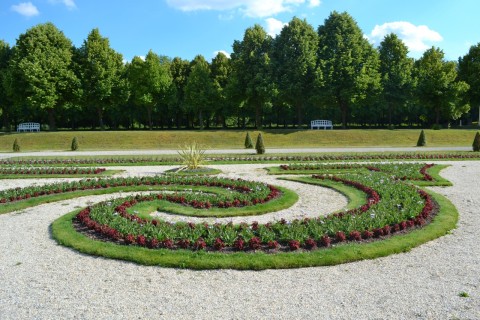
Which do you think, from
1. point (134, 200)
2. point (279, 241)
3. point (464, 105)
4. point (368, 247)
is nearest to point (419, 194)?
point (368, 247)

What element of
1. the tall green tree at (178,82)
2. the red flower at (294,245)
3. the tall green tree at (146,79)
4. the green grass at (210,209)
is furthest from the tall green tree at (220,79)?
the red flower at (294,245)

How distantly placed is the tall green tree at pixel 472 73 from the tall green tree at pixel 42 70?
185ft

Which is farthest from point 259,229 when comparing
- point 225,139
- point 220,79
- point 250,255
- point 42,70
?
point 220,79

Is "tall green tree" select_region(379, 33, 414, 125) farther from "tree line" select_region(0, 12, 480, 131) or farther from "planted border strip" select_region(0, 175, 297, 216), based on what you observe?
"planted border strip" select_region(0, 175, 297, 216)

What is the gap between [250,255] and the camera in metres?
8.02

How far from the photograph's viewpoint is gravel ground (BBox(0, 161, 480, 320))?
5836mm

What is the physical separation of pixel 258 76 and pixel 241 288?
153 feet

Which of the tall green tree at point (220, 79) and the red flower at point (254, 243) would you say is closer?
the red flower at point (254, 243)

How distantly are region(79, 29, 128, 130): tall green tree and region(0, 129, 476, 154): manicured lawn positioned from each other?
1152 cm

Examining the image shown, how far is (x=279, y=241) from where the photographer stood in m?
8.85

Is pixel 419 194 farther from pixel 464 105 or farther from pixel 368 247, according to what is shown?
pixel 464 105

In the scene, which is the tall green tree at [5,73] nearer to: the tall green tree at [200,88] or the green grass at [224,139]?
the green grass at [224,139]

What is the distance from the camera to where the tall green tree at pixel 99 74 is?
184 ft

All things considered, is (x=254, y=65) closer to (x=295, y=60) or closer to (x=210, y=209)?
(x=295, y=60)
